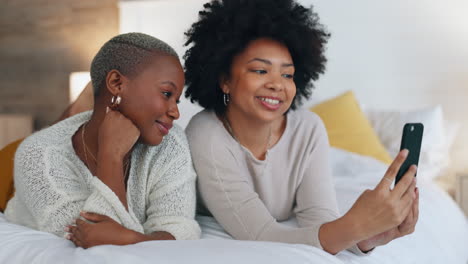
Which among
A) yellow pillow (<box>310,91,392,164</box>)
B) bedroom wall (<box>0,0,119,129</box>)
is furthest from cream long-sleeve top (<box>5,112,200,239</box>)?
bedroom wall (<box>0,0,119,129</box>)

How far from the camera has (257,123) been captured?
146 cm

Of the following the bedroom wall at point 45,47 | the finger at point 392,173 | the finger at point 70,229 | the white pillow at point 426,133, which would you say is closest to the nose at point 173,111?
the finger at point 70,229

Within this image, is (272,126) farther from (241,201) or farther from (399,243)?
(399,243)

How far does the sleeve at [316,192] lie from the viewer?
142 cm

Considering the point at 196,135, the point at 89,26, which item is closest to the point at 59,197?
the point at 196,135

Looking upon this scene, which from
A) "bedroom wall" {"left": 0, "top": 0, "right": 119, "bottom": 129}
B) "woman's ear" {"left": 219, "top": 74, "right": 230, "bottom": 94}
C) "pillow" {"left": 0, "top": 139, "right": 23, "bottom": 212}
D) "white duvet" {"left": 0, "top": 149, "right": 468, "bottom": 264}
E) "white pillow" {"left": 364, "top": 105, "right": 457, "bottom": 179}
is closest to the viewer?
"white duvet" {"left": 0, "top": 149, "right": 468, "bottom": 264}

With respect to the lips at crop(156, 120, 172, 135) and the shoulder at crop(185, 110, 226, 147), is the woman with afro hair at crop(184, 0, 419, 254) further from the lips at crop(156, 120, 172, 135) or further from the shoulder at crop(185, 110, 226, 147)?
the lips at crop(156, 120, 172, 135)

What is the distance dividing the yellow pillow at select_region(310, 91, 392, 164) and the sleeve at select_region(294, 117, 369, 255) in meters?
1.09

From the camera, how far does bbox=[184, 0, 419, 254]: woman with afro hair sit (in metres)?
1.38

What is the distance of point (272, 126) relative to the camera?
5.11ft

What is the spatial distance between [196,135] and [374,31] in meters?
2.00

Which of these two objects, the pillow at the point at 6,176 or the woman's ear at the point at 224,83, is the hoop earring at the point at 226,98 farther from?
the pillow at the point at 6,176

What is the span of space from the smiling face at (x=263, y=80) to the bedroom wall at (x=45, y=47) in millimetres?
2614

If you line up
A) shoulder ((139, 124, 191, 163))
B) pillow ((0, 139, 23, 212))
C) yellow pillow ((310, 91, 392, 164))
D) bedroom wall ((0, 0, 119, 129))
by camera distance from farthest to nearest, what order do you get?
bedroom wall ((0, 0, 119, 129))
yellow pillow ((310, 91, 392, 164))
pillow ((0, 139, 23, 212))
shoulder ((139, 124, 191, 163))
